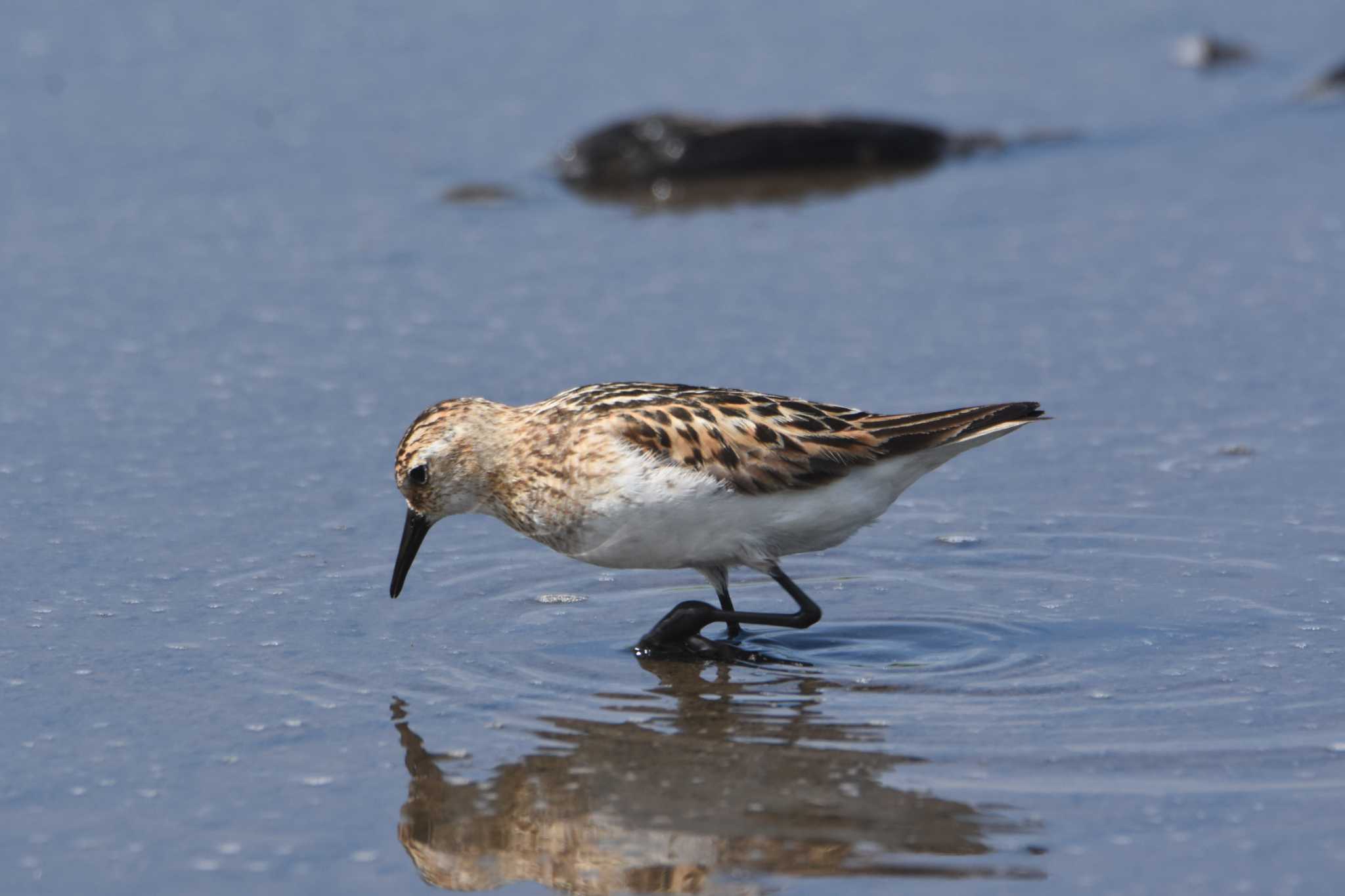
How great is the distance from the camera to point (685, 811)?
7.38 metres

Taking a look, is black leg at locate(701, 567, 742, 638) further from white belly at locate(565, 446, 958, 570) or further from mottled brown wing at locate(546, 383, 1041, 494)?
mottled brown wing at locate(546, 383, 1041, 494)

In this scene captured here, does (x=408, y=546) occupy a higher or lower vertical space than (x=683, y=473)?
lower

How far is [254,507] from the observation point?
35.3 ft

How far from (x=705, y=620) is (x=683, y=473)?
0.73m

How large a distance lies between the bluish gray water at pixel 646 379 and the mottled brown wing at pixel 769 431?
2.95ft

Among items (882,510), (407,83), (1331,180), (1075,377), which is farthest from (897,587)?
(407,83)

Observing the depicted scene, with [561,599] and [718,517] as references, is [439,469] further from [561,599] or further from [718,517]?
[718,517]

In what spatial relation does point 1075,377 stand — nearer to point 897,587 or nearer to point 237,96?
point 897,587

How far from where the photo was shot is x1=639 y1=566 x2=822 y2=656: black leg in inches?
356

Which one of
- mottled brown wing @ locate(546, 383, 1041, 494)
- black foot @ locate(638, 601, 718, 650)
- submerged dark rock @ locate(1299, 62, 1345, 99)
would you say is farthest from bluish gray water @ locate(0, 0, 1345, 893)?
mottled brown wing @ locate(546, 383, 1041, 494)

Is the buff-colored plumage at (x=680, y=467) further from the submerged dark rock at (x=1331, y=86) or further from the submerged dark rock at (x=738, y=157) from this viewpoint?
the submerged dark rock at (x=1331, y=86)

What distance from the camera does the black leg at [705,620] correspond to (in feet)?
29.7

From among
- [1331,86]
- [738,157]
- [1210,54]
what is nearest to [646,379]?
[738,157]

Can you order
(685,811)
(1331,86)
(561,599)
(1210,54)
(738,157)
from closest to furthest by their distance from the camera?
1. (685,811)
2. (561,599)
3. (738,157)
4. (1331,86)
5. (1210,54)
